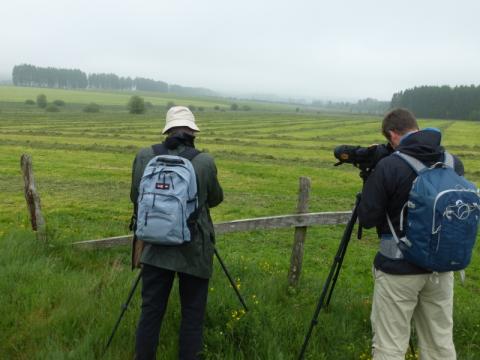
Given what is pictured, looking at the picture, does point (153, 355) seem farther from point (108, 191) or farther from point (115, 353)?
point (108, 191)

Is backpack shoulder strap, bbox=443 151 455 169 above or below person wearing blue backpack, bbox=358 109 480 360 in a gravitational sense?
above

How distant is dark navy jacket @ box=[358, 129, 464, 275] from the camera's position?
10.6 feet

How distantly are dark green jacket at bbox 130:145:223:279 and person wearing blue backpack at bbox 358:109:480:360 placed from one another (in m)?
1.32

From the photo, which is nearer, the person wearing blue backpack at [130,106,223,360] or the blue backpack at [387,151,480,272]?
the blue backpack at [387,151,480,272]

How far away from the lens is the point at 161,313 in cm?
380

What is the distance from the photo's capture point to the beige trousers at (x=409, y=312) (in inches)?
131

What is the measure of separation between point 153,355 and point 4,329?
1.71 meters

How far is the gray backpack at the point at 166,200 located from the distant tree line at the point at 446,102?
118661mm

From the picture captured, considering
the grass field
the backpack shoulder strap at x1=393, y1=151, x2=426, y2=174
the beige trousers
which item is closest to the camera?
the backpack shoulder strap at x1=393, y1=151, x2=426, y2=174

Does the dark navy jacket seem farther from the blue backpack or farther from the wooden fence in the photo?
the wooden fence

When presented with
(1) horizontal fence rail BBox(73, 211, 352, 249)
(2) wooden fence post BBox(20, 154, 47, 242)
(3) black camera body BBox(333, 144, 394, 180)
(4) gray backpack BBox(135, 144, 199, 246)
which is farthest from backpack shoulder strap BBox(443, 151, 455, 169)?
(2) wooden fence post BBox(20, 154, 47, 242)

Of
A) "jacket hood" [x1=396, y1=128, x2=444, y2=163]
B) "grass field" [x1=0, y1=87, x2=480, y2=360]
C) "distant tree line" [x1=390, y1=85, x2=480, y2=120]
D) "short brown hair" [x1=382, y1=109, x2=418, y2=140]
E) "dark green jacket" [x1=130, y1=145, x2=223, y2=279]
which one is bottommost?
"grass field" [x1=0, y1=87, x2=480, y2=360]

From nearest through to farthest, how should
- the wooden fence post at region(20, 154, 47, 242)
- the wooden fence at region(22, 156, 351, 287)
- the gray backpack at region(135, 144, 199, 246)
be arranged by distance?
the gray backpack at region(135, 144, 199, 246)
the wooden fence at region(22, 156, 351, 287)
the wooden fence post at region(20, 154, 47, 242)

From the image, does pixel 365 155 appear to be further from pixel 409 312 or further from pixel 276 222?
pixel 276 222
